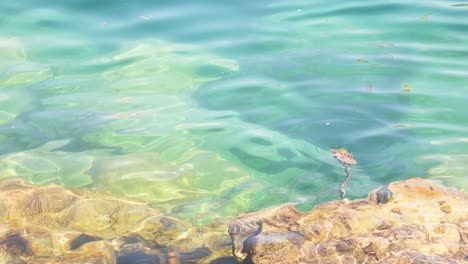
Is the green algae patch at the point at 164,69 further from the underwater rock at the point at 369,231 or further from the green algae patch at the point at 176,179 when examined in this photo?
the underwater rock at the point at 369,231

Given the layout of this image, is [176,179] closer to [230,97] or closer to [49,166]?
[49,166]

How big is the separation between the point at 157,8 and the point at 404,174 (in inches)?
162

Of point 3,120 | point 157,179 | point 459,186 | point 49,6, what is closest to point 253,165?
point 157,179

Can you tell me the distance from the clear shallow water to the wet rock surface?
0.26m

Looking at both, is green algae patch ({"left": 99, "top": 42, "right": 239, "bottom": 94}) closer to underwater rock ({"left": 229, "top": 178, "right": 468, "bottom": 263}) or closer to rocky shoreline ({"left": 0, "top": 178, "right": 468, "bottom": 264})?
rocky shoreline ({"left": 0, "top": 178, "right": 468, "bottom": 264})

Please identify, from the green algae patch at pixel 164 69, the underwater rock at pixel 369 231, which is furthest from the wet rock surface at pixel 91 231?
the green algae patch at pixel 164 69

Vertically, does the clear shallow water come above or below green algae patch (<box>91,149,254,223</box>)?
above

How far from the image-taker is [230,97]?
18.5ft

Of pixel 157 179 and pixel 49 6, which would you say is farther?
pixel 49 6

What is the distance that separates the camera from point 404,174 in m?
4.52

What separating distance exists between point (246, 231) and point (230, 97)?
238 centimetres

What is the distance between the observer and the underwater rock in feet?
9.82

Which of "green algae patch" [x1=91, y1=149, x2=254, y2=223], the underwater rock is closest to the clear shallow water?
"green algae patch" [x1=91, y1=149, x2=254, y2=223]

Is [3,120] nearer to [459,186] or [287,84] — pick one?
[287,84]
